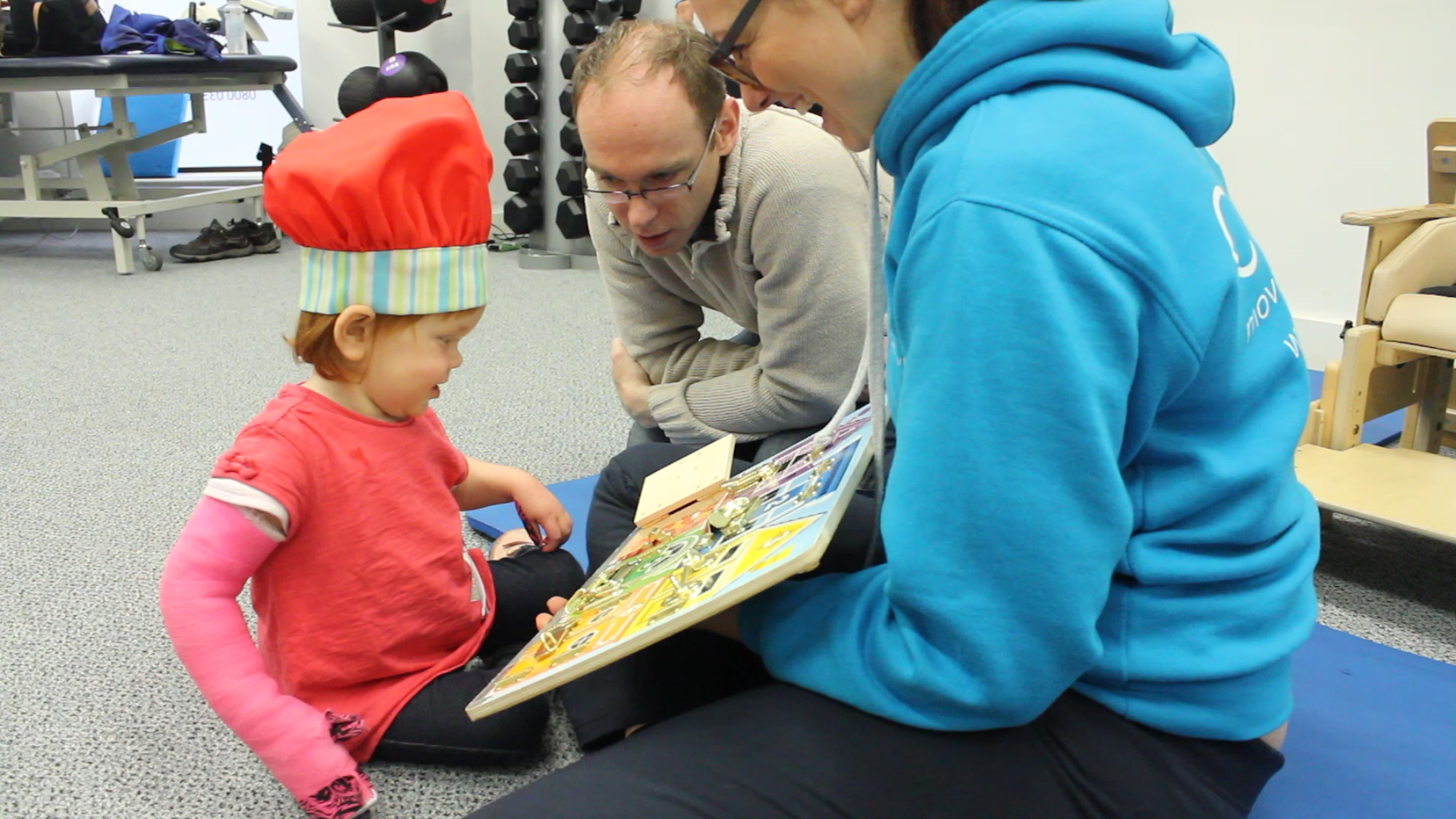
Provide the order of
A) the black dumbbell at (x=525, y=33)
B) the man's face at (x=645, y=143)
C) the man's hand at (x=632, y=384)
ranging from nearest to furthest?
the man's face at (x=645, y=143), the man's hand at (x=632, y=384), the black dumbbell at (x=525, y=33)

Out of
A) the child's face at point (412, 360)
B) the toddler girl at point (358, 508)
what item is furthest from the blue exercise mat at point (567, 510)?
the child's face at point (412, 360)

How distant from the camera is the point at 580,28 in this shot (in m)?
3.45

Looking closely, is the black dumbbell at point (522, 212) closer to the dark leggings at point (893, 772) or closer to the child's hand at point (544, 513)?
the child's hand at point (544, 513)

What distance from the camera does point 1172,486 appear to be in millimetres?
639

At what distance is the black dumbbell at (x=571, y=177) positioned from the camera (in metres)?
3.60

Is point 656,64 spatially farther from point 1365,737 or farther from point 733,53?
point 1365,737

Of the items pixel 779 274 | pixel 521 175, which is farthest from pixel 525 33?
pixel 779 274

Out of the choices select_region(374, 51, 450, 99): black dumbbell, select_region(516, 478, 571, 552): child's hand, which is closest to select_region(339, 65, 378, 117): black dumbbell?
select_region(374, 51, 450, 99): black dumbbell

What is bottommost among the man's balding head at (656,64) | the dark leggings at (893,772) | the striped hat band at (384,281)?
the dark leggings at (893,772)

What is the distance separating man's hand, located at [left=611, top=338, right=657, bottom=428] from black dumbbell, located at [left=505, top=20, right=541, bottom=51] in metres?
2.44

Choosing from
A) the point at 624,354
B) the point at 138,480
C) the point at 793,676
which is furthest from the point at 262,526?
the point at 138,480

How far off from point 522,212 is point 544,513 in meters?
2.83

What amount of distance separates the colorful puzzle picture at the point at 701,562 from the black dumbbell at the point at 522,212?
10.1 ft

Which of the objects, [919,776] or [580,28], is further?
[580,28]
